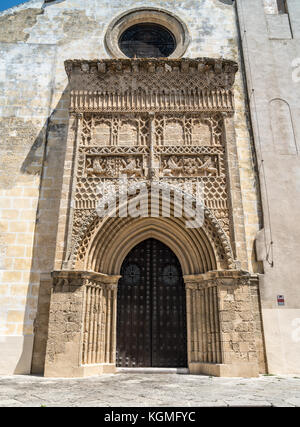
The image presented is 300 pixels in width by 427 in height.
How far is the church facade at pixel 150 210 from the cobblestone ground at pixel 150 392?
95 centimetres

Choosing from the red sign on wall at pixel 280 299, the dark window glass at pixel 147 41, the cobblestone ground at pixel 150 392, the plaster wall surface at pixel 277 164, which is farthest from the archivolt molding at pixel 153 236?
the dark window glass at pixel 147 41

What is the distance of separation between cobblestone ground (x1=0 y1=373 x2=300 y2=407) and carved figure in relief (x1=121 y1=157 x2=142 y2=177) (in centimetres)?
418

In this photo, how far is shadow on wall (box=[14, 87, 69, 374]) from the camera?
736 centimetres

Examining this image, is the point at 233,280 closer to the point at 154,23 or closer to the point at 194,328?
the point at 194,328

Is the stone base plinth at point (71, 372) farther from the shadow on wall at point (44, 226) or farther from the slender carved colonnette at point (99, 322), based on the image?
the shadow on wall at point (44, 226)

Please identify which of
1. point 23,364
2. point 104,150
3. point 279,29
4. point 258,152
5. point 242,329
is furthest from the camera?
point 279,29

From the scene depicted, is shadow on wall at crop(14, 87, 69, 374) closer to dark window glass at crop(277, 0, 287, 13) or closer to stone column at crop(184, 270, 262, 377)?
stone column at crop(184, 270, 262, 377)

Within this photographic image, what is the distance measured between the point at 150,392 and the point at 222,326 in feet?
8.34

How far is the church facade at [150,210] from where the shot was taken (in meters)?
7.05

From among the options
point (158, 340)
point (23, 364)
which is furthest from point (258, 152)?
point (23, 364)

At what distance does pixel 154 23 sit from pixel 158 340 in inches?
345

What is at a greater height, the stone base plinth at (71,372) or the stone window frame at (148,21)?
the stone window frame at (148,21)

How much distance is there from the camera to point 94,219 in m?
7.42

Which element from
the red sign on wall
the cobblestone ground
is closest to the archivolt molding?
the red sign on wall
